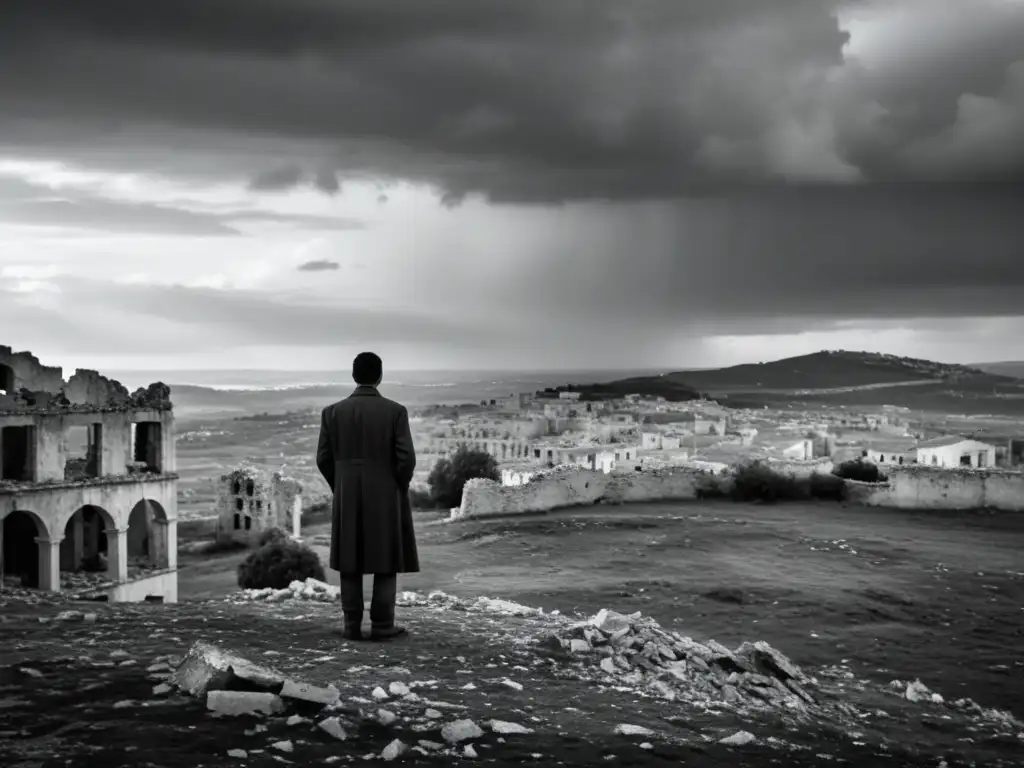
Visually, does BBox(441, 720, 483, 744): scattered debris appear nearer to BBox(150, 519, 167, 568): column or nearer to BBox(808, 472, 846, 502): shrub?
BBox(150, 519, 167, 568): column

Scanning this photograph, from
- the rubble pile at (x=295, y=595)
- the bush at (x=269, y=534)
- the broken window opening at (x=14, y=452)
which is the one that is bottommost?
the bush at (x=269, y=534)

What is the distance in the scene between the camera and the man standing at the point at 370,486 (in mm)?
8766

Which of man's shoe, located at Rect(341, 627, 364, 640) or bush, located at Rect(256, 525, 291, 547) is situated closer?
man's shoe, located at Rect(341, 627, 364, 640)

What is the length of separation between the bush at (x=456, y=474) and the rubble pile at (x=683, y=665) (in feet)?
146

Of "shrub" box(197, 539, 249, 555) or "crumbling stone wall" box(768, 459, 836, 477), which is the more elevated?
"crumbling stone wall" box(768, 459, 836, 477)

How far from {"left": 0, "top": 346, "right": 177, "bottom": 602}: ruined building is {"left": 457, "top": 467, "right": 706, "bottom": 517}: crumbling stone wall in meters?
16.1

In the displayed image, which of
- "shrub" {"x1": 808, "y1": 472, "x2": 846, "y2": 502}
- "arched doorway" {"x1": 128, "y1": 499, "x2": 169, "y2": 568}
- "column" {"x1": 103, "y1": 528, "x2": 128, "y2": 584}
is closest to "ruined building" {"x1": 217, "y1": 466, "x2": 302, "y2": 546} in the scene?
"arched doorway" {"x1": 128, "y1": 499, "x2": 169, "y2": 568}

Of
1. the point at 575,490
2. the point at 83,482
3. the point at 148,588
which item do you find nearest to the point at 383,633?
the point at 83,482

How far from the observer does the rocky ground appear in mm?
6535

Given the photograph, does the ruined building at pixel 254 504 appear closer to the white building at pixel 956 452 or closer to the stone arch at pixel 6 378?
the stone arch at pixel 6 378

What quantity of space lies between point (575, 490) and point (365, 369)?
1390 inches

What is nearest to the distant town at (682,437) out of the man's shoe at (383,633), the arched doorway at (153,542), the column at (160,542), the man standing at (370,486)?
the arched doorway at (153,542)

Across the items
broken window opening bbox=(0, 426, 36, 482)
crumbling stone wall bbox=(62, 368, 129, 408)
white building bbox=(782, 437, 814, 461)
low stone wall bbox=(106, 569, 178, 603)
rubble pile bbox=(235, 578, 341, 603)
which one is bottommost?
low stone wall bbox=(106, 569, 178, 603)

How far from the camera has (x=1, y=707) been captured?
6996 mm
